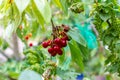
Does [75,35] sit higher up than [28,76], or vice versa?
[75,35]

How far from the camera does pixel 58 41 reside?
2.80ft

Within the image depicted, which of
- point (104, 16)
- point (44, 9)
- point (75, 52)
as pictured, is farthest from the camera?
point (75, 52)

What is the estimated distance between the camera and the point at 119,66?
0.91 metres

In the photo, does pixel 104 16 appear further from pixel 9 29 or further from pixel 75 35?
pixel 9 29

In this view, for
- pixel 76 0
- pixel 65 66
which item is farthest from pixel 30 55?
pixel 76 0

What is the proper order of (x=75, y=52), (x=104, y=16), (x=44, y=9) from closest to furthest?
1. (x=44, y=9)
2. (x=104, y=16)
3. (x=75, y=52)

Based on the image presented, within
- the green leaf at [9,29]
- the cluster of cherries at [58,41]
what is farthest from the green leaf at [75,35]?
the green leaf at [9,29]

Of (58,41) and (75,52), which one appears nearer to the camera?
(58,41)

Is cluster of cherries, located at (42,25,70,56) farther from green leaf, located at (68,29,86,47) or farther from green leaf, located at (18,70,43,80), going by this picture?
green leaf, located at (18,70,43,80)

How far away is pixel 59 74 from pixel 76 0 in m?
0.22

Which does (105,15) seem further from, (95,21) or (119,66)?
(119,66)

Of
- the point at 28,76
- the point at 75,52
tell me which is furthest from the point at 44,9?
the point at 75,52

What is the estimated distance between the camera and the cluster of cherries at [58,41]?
2.84 feet

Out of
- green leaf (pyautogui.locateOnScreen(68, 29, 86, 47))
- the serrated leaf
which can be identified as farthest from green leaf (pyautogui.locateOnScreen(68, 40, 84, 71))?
the serrated leaf
